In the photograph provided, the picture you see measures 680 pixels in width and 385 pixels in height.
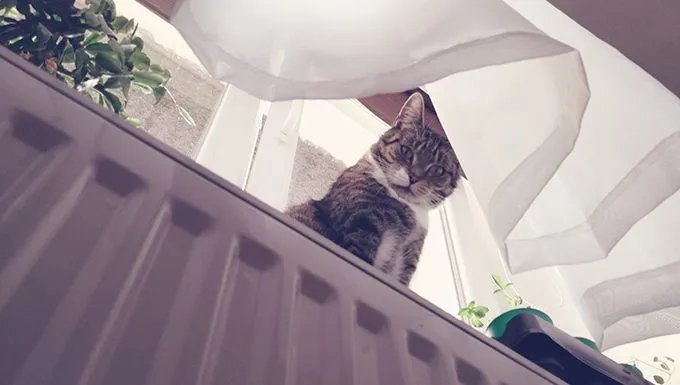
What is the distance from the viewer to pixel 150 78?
3.05ft

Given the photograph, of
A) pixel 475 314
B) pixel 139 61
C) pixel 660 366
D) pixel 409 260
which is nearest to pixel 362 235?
pixel 409 260

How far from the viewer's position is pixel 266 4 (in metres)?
0.84

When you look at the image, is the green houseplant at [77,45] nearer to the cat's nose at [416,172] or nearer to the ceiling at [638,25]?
the cat's nose at [416,172]

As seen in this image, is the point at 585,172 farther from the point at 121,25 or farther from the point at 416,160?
the point at 121,25

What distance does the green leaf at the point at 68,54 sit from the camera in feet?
2.78

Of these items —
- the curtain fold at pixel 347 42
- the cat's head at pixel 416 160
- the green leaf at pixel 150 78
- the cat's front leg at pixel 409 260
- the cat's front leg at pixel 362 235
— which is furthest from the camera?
the cat's head at pixel 416 160

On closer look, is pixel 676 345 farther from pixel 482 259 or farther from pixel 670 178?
pixel 670 178

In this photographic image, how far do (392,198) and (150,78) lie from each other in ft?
1.92

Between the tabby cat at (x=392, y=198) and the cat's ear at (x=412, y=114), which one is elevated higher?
the cat's ear at (x=412, y=114)

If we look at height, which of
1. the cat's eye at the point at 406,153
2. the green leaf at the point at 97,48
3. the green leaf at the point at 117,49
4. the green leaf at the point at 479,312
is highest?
the green leaf at the point at 117,49

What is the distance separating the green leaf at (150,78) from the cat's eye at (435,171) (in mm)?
688

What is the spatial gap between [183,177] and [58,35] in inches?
15.8

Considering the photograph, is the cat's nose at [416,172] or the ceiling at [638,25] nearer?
the ceiling at [638,25]

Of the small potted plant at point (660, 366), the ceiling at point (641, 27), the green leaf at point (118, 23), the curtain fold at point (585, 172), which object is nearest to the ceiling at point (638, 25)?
the ceiling at point (641, 27)
